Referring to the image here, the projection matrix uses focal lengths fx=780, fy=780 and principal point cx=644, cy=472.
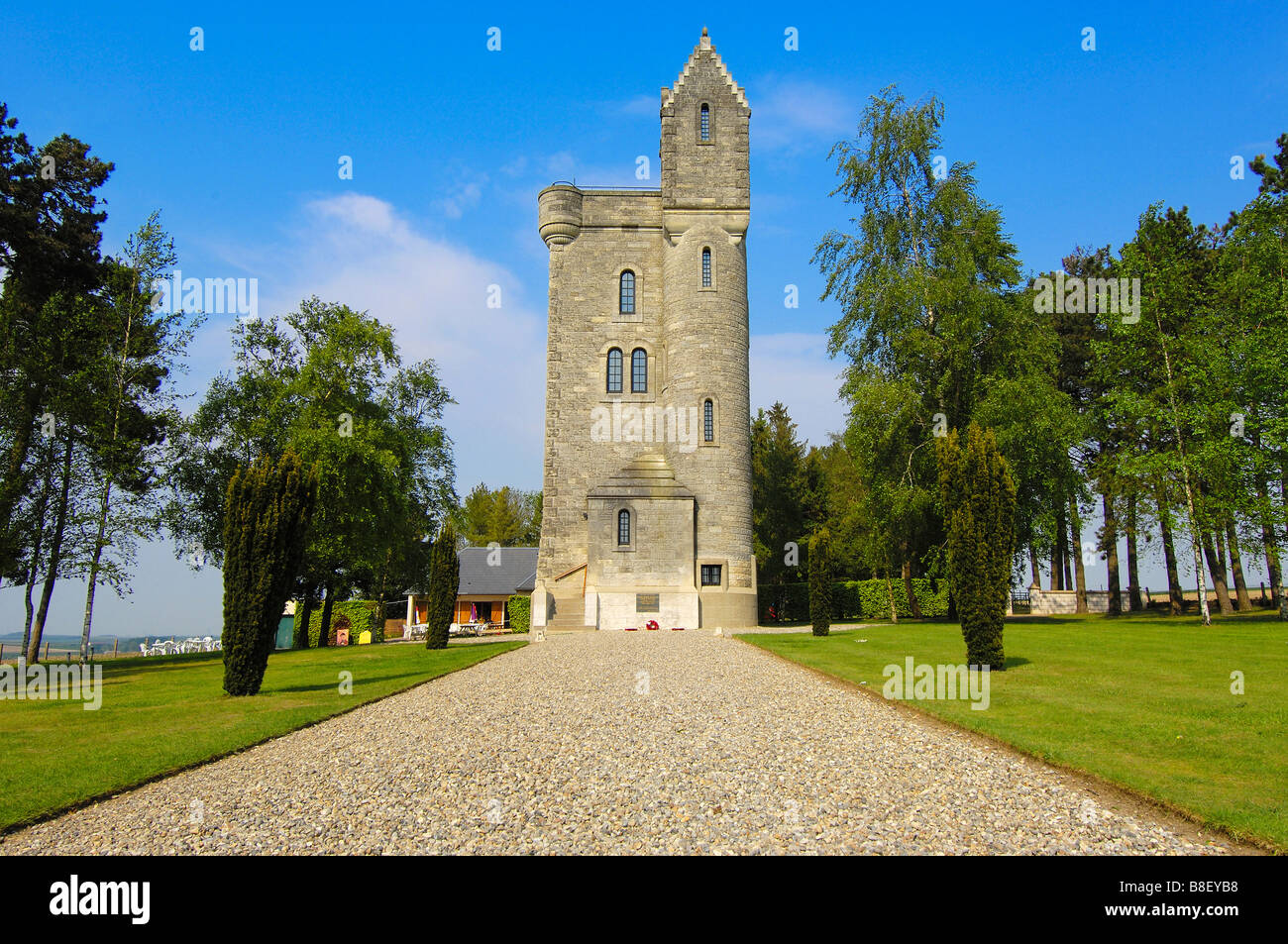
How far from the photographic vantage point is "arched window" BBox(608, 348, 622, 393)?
3600 centimetres

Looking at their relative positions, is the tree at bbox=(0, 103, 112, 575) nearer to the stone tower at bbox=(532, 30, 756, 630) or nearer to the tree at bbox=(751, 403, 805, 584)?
the stone tower at bbox=(532, 30, 756, 630)

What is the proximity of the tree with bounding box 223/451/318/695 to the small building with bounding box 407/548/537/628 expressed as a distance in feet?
110

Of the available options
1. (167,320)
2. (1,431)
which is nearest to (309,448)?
(167,320)

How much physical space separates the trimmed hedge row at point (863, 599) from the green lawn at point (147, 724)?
26.8m

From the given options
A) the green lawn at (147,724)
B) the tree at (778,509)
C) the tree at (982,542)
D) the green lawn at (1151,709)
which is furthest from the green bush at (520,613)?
the tree at (982,542)

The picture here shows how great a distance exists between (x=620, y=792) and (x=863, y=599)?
122 feet

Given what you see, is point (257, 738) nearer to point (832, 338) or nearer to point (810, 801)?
point (810, 801)

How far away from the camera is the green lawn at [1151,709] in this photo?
679cm

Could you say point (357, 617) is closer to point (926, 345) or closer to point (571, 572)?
point (571, 572)

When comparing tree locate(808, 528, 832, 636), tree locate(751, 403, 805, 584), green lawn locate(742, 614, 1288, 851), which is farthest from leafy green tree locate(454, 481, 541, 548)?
green lawn locate(742, 614, 1288, 851)

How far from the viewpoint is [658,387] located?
35.7 meters

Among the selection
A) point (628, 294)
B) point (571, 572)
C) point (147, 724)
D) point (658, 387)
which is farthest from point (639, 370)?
point (147, 724)

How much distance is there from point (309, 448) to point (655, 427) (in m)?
14.6

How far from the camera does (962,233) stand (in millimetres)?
32125
